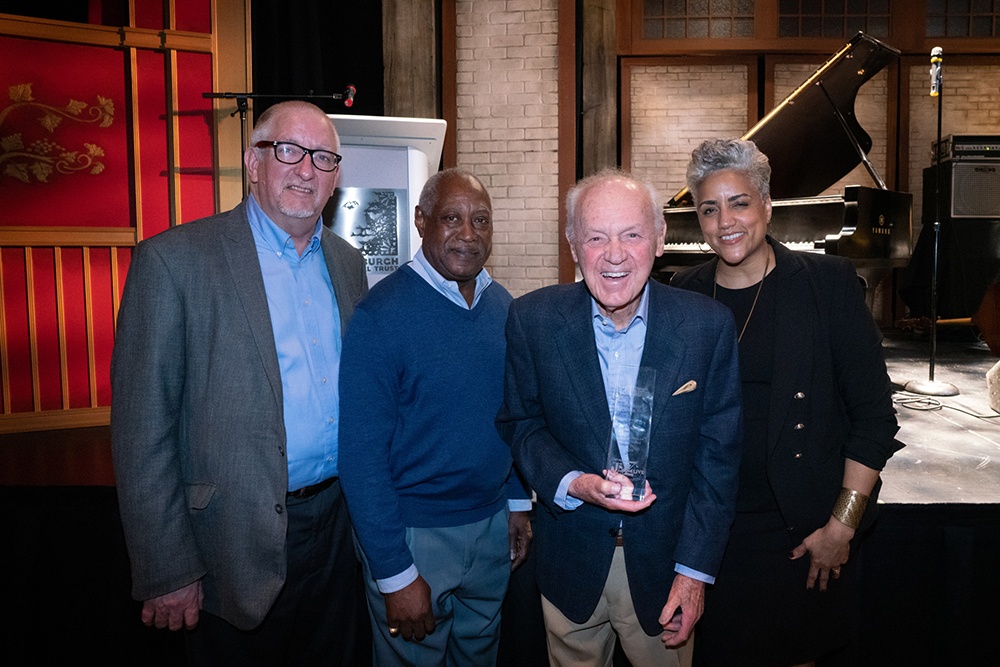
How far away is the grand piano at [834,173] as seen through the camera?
4426 millimetres

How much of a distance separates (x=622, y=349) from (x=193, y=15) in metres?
3.72

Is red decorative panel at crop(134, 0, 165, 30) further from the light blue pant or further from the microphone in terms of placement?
the microphone

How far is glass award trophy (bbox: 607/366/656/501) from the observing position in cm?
120

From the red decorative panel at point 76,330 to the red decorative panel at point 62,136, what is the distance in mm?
240

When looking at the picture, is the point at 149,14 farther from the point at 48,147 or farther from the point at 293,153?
the point at 293,153

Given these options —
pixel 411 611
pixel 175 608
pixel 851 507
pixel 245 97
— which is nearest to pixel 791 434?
pixel 851 507

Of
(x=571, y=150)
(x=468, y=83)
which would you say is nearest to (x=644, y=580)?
(x=571, y=150)

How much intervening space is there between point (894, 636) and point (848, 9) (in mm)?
7563

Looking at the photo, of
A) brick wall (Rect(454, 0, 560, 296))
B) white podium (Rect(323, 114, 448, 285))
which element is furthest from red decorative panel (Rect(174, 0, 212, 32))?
brick wall (Rect(454, 0, 560, 296))

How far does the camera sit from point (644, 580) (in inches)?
54.3

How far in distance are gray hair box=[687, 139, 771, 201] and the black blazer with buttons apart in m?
0.27

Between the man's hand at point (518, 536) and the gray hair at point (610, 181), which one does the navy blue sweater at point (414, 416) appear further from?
the gray hair at point (610, 181)

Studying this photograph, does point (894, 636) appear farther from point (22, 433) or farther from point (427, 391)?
point (22, 433)

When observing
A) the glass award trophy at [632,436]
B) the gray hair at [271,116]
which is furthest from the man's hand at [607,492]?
the gray hair at [271,116]
